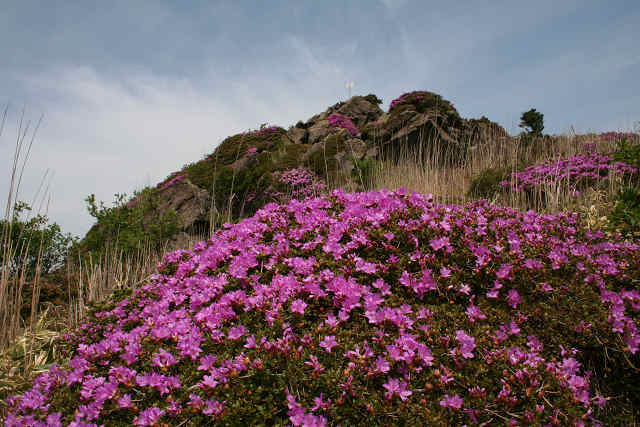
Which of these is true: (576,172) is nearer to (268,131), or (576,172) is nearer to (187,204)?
(187,204)

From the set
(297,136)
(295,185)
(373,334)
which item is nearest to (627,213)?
(373,334)

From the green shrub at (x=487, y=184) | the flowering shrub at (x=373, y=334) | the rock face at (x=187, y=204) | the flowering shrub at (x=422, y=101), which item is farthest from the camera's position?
the flowering shrub at (x=422, y=101)

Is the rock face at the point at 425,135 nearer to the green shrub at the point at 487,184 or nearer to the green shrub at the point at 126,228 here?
the green shrub at the point at 487,184

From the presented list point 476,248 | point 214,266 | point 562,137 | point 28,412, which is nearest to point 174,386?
point 28,412

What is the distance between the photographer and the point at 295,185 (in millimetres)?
11656

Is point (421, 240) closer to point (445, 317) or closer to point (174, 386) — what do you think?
point (445, 317)

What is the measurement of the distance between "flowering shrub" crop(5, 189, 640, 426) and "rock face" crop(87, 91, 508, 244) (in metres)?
3.34

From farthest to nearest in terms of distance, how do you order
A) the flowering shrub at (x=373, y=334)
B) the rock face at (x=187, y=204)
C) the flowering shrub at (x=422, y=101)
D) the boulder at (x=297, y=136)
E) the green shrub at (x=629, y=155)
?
the boulder at (x=297, y=136), the flowering shrub at (x=422, y=101), the rock face at (x=187, y=204), the green shrub at (x=629, y=155), the flowering shrub at (x=373, y=334)

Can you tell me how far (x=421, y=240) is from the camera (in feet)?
9.61

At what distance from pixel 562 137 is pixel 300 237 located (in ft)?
60.4

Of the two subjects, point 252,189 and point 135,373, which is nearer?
point 135,373

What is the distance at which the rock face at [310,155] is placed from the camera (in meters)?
10.7

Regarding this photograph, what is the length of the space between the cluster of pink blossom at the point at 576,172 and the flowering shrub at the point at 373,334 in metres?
5.91

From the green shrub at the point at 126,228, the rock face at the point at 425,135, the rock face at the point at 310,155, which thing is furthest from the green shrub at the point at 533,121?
the green shrub at the point at 126,228
